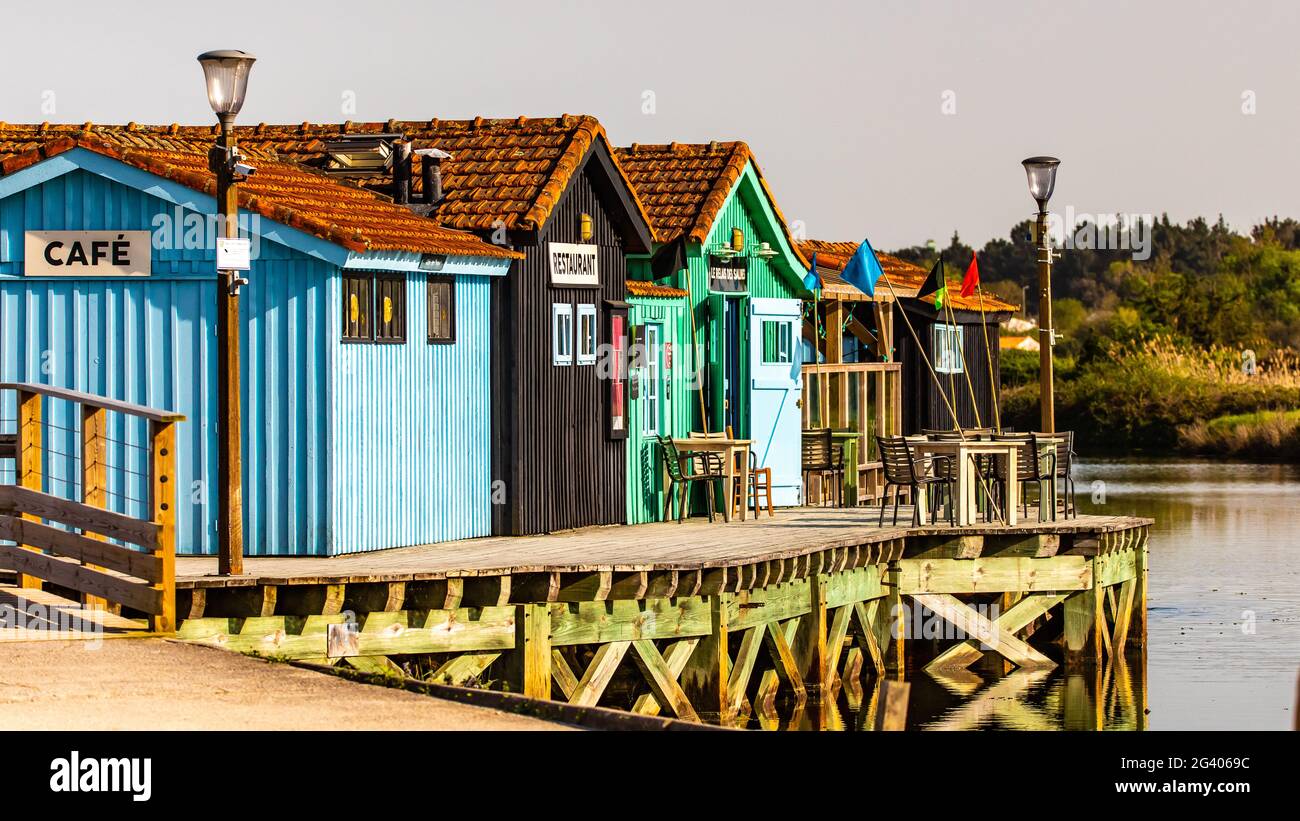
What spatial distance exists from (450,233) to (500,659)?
4703mm

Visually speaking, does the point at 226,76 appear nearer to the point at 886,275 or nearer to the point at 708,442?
the point at 708,442

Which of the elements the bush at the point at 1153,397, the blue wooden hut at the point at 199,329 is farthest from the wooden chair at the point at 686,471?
the bush at the point at 1153,397

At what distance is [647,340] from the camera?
22.8 metres

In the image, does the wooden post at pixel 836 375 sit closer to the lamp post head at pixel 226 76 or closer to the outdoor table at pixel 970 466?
the outdoor table at pixel 970 466

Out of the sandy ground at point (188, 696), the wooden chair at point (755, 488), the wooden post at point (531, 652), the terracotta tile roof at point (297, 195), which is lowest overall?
the wooden post at point (531, 652)

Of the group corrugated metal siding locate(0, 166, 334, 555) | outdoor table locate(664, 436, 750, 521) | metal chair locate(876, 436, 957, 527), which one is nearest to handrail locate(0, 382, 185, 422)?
corrugated metal siding locate(0, 166, 334, 555)

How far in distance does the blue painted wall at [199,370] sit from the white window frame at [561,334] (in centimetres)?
313

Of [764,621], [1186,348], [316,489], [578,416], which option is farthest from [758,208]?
[1186,348]

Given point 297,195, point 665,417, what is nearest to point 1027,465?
point 665,417

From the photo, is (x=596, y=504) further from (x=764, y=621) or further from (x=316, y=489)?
(x=316, y=489)

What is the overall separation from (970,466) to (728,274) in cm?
437

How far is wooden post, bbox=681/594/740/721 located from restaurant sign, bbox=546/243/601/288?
166 inches

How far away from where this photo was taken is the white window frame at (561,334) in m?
20.8

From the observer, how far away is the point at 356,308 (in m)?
17.5
